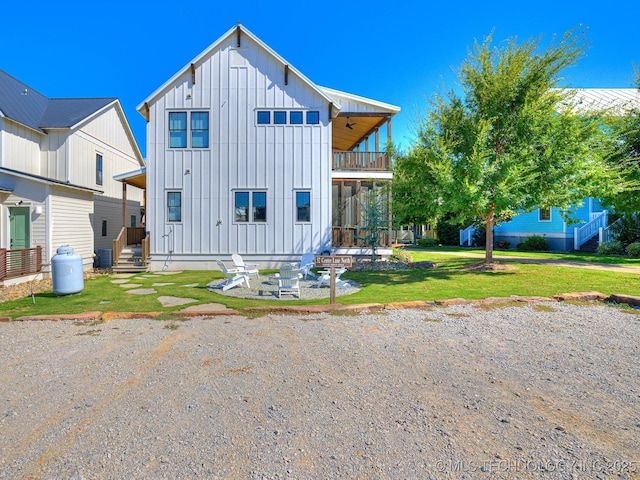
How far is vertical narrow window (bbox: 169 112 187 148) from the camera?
14.7m

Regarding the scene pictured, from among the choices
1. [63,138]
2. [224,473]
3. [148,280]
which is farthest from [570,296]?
[63,138]

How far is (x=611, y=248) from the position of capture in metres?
18.0

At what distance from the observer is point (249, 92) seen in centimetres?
1477

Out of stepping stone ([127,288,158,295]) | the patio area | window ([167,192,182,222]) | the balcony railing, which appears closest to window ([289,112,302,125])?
the balcony railing

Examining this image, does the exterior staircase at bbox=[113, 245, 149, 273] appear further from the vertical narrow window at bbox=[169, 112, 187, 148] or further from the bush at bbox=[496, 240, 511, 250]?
the bush at bbox=[496, 240, 511, 250]

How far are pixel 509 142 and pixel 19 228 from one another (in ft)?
59.7

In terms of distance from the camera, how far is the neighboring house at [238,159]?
1460 cm

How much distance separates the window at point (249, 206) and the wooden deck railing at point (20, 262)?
7.28 m

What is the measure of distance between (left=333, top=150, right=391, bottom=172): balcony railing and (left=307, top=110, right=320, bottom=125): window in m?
1.78

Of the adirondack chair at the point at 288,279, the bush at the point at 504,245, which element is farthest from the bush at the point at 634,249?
the adirondack chair at the point at 288,279

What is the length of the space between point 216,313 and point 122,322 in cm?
169

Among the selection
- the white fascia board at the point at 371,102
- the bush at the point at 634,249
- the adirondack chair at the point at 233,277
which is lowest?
the adirondack chair at the point at 233,277

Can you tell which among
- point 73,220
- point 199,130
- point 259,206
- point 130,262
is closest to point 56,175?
point 73,220

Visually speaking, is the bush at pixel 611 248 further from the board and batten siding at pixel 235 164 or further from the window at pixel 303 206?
the window at pixel 303 206
